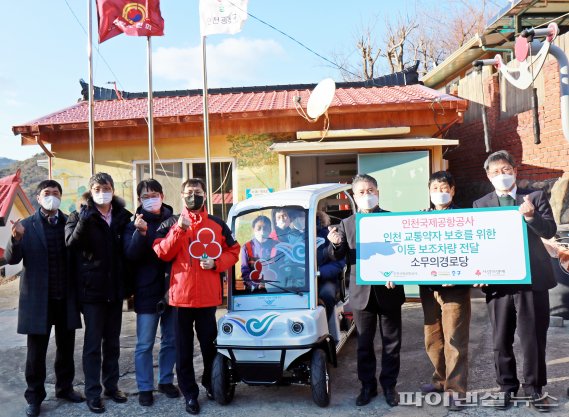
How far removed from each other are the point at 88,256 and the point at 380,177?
555 centimetres

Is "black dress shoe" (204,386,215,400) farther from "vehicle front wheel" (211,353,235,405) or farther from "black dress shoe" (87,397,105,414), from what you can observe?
"black dress shoe" (87,397,105,414)

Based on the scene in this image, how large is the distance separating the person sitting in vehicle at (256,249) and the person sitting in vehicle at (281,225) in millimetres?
57

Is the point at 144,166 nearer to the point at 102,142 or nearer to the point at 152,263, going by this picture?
the point at 102,142

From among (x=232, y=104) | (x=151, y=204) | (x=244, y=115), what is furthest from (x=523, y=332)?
(x=232, y=104)

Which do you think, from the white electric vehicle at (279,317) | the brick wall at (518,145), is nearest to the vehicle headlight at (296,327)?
the white electric vehicle at (279,317)

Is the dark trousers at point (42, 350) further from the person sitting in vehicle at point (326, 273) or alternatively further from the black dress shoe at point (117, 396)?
the person sitting in vehicle at point (326, 273)

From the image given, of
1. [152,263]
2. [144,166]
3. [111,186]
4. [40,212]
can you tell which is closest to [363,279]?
[152,263]

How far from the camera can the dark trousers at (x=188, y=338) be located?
4121mm

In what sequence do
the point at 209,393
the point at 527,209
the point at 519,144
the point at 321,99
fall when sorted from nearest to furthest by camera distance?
the point at 527,209 → the point at 209,393 → the point at 321,99 → the point at 519,144

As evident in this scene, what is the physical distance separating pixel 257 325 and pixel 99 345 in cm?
148

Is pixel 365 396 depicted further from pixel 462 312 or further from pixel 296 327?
pixel 462 312

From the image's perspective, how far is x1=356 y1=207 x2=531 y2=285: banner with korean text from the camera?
12.3 ft

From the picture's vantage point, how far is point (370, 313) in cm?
414

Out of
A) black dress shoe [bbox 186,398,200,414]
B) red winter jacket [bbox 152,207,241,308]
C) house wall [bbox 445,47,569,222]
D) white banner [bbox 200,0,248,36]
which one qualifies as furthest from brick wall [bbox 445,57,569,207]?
black dress shoe [bbox 186,398,200,414]
